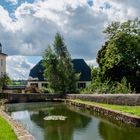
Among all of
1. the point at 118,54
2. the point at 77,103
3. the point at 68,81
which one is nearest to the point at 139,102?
the point at 77,103

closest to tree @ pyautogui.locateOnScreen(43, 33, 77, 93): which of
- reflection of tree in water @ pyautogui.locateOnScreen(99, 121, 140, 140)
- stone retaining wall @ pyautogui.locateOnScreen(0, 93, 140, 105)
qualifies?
stone retaining wall @ pyautogui.locateOnScreen(0, 93, 140, 105)

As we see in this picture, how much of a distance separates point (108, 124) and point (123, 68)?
3539 centimetres

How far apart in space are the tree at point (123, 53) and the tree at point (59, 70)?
24.4ft

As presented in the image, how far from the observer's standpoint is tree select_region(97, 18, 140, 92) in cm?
6462

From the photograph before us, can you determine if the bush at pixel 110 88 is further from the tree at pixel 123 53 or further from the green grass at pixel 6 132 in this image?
the green grass at pixel 6 132

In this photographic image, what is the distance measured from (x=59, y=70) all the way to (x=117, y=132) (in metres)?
47.3

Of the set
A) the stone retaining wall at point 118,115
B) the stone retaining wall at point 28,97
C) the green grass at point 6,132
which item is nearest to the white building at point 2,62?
the stone retaining wall at point 28,97

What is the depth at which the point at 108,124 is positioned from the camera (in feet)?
105

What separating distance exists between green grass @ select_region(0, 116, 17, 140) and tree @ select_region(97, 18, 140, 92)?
40537 mm

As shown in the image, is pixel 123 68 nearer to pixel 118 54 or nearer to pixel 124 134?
pixel 118 54

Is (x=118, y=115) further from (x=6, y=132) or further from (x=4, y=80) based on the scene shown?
(x=4, y=80)

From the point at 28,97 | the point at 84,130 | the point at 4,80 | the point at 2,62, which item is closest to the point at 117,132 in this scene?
the point at 84,130

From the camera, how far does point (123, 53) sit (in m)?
64.8

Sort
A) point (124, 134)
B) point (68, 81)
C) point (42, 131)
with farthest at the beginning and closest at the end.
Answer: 1. point (68, 81)
2. point (42, 131)
3. point (124, 134)
